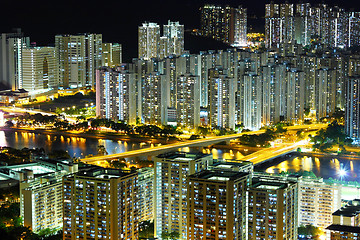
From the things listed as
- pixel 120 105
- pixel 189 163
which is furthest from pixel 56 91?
pixel 189 163

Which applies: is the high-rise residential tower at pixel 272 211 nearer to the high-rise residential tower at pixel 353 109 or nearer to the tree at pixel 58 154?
the tree at pixel 58 154

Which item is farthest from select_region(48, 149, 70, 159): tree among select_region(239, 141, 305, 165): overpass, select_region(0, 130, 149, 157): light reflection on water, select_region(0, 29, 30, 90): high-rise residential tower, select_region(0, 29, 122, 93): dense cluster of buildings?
select_region(0, 29, 30, 90): high-rise residential tower

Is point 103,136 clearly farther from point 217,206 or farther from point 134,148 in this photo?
point 217,206

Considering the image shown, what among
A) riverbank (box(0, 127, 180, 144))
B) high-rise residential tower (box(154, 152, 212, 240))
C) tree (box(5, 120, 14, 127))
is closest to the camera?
high-rise residential tower (box(154, 152, 212, 240))

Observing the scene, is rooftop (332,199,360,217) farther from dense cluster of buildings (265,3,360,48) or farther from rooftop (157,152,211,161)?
dense cluster of buildings (265,3,360,48)

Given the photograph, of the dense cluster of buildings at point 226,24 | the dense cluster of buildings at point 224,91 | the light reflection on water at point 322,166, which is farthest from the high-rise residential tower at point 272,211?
the dense cluster of buildings at point 226,24

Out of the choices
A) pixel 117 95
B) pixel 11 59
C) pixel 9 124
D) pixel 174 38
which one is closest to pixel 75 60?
pixel 11 59

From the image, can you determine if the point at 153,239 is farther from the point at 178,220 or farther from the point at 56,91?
the point at 56,91

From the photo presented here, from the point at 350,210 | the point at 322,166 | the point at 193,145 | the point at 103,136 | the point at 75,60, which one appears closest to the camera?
the point at 350,210
